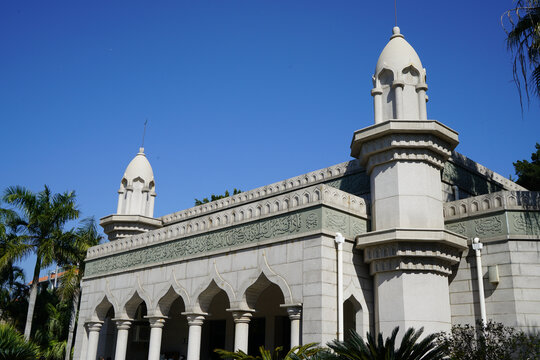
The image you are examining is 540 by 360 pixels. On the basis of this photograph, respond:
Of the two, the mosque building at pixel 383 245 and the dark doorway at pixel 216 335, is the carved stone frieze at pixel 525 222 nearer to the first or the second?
the mosque building at pixel 383 245

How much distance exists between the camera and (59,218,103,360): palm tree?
2622 cm

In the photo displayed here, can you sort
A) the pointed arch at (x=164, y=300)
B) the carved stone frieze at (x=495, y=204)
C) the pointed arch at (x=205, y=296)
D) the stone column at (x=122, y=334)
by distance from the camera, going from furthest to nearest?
the stone column at (x=122, y=334), the pointed arch at (x=164, y=300), the pointed arch at (x=205, y=296), the carved stone frieze at (x=495, y=204)

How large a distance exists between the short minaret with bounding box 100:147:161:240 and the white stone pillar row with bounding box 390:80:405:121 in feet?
43.2

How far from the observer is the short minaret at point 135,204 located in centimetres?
2453

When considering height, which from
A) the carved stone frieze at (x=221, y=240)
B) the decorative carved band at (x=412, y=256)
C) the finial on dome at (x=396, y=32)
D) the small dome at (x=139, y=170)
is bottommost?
the decorative carved band at (x=412, y=256)

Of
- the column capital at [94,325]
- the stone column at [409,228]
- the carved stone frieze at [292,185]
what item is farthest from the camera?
the column capital at [94,325]

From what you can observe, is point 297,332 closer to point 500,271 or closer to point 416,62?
point 500,271

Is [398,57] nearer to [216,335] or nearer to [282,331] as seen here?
[282,331]

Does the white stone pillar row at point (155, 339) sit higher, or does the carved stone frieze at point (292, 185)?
the carved stone frieze at point (292, 185)

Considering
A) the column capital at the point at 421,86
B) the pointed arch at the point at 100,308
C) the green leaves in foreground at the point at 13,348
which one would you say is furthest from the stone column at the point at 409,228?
the pointed arch at the point at 100,308

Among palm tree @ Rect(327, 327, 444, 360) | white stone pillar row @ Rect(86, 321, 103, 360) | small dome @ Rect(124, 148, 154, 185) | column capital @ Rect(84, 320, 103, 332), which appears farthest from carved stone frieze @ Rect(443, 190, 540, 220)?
small dome @ Rect(124, 148, 154, 185)

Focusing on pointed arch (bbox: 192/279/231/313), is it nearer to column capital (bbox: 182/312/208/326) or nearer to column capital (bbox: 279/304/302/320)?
column capital (bbox: 182/312/208/326)

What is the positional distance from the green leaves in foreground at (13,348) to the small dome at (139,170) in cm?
1082

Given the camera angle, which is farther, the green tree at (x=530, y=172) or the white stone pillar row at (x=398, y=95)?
the green tree at (x=530, y=172)
